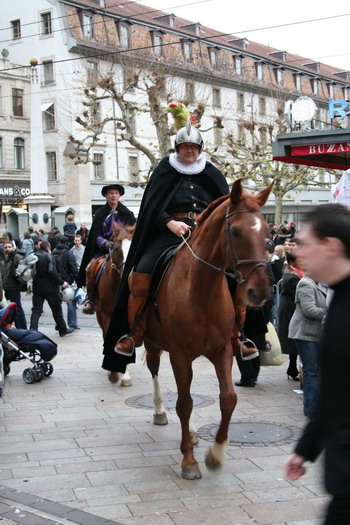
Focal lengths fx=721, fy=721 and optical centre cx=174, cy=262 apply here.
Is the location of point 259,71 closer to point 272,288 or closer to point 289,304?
point 289,304

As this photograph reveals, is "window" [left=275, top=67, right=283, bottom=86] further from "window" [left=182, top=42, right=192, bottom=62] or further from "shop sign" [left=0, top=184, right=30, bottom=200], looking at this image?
"shop sign" [left=0, top=184, right=30, bottom=200]

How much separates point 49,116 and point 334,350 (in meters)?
51.1

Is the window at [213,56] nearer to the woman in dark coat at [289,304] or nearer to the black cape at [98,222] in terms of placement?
the black cape at [98,222]

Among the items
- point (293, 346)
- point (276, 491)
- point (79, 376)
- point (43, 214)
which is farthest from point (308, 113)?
point (43, 214)

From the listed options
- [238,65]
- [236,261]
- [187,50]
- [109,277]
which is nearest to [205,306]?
[236,261]

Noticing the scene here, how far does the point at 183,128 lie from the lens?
23.1 ft

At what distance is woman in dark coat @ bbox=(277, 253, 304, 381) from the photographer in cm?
920

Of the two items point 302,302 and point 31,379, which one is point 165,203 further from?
point 31,379

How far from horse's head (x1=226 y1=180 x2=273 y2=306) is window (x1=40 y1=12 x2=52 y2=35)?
49.4m

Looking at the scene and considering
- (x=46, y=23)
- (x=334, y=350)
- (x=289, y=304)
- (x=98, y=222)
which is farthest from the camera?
(x=46, y=23)

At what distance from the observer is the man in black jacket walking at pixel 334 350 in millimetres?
2867

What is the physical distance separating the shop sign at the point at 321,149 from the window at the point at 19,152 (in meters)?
44.7

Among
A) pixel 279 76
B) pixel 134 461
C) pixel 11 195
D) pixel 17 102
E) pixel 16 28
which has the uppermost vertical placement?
pixel 16 28

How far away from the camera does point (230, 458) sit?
667 centimetres
